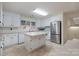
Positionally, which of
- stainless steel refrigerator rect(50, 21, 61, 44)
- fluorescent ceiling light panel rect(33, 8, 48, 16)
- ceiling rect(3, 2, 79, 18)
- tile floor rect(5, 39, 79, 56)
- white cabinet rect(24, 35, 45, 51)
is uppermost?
ceiling rect(3, 2, 79, 18)

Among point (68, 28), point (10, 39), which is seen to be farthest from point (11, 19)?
point (68, 28)

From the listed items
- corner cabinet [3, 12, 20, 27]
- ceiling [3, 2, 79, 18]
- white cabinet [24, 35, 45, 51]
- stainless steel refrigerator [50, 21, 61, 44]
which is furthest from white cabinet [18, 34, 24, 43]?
stainless steel refrigerator [50, 21, 61, 44]

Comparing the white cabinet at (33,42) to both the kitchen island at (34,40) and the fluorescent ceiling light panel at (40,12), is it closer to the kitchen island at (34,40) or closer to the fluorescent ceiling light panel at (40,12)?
the kitchen island at (34,40)

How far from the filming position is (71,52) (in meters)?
1.23

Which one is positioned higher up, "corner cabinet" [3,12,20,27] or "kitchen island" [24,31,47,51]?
"corner cabinet" [3,12,20,27]

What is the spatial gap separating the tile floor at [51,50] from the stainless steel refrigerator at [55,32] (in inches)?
3.6

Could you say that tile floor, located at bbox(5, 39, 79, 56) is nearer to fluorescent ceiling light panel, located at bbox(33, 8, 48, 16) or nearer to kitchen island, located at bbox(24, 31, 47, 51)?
kitchen island, located at bbox(24, 31, 47, 51)

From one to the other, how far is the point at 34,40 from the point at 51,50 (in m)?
0.29

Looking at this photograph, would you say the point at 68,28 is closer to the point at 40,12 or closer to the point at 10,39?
the point at 40,12

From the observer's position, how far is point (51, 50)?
130 cm

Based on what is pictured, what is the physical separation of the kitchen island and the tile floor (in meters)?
0.06

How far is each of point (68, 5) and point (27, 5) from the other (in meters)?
0.56

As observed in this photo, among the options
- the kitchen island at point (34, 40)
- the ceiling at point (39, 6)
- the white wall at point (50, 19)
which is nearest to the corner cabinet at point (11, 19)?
the ceiling at point (39, 6)

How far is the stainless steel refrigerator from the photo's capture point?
1.34 m
